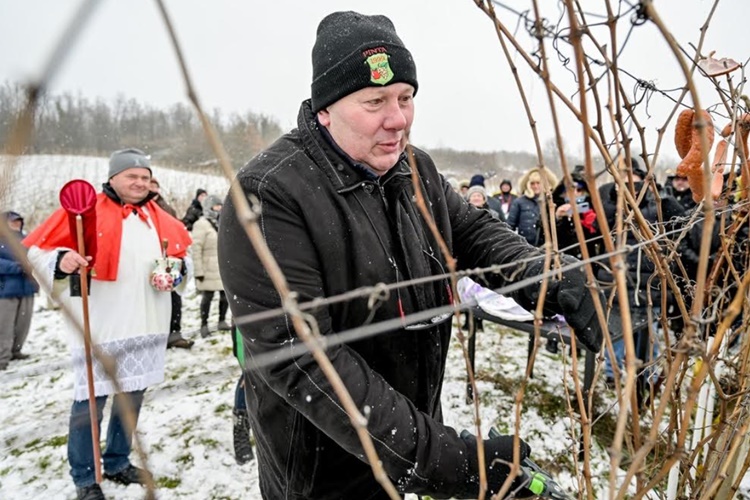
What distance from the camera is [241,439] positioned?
351 cm

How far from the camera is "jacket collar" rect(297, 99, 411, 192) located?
1406 millimetres

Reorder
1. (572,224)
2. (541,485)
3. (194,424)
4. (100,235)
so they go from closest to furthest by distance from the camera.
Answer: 1. (541,485)
2. (100,235)
3. (194,424)
4. (572,224)

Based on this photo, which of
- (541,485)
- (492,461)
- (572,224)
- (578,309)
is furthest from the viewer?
(572,224)

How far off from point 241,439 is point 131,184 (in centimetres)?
199

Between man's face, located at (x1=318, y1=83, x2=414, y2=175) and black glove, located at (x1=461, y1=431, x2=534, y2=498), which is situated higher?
Answer: man's face, located at (x1=318, y1=83, x2=414, y2=175)

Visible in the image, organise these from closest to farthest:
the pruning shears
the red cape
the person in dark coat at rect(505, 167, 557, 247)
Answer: the pruning shears < the red cape < the person in dark coat at rect(505, 167, 557, 247)

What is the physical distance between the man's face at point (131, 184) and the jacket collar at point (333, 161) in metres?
1.93

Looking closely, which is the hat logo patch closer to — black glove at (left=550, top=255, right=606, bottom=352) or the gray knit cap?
black glove at (left=550, top=255, right=606, bottom=352)

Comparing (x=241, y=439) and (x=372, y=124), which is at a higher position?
(x=372, y=124)

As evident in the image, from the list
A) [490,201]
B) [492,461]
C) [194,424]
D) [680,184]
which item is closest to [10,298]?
Result: [194,424]

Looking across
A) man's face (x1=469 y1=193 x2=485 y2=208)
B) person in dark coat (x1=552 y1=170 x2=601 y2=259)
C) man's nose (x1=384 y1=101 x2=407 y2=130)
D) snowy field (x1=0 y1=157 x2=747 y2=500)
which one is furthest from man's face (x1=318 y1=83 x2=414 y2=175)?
man's face (x1=469 y1=193 x2=485 y2=208)

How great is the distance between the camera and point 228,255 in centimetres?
127

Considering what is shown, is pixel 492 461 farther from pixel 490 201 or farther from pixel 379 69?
pixel 490 201

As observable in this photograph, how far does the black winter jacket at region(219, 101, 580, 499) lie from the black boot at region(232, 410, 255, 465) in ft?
6.28
